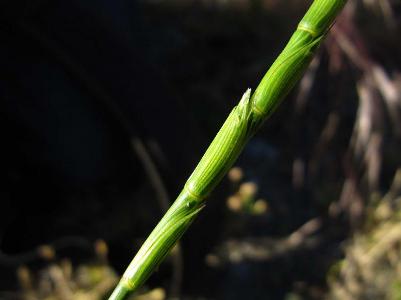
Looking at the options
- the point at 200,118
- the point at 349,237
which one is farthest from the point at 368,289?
the point at 200,118

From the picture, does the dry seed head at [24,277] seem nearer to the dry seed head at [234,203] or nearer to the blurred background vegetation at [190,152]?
the blurred background vegetation at [190,152]

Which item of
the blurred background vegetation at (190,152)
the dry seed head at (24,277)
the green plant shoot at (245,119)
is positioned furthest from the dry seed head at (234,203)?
the green plant shoot at (245,119)

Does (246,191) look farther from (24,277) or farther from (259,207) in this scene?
(24,277)

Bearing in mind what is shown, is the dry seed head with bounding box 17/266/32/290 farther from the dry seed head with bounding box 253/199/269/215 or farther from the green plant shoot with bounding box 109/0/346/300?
the green plant shoot with bounding box 109/0/346/300

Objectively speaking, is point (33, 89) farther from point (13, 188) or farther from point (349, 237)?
point (349, 237)

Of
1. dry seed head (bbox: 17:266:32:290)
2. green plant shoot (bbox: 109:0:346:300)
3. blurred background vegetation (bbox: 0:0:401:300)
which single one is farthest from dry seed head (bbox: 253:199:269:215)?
green plant shoot (bbox: 109:0:346:300)

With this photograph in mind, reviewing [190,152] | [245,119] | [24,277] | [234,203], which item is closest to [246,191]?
[234,203]

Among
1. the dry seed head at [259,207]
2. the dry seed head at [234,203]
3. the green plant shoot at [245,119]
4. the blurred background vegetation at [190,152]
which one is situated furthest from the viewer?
the dry seed head at [259,207]
